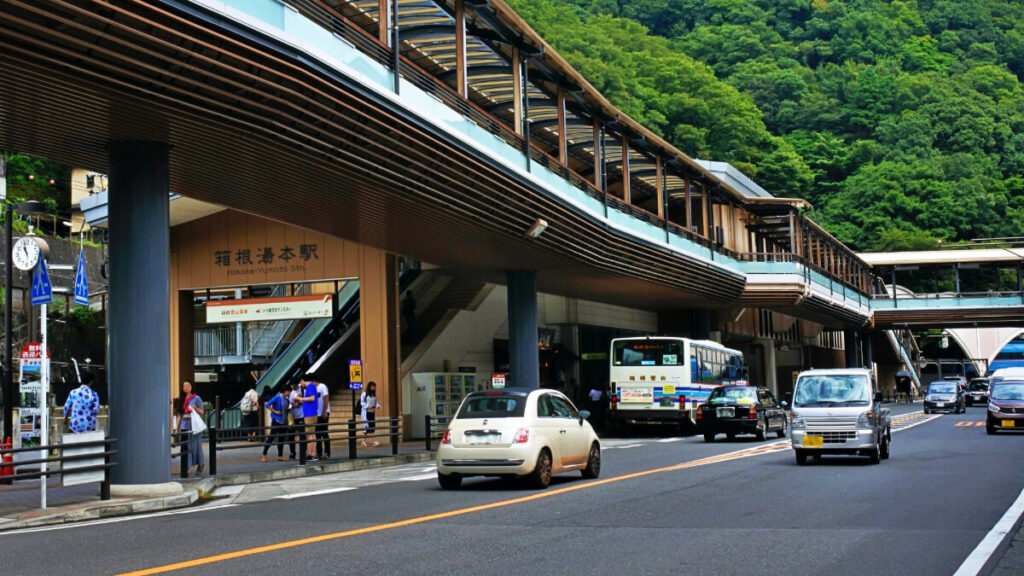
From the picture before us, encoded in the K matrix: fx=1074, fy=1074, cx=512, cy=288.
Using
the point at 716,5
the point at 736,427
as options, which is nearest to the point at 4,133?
the point at 736,427

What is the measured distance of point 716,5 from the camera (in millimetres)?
110750

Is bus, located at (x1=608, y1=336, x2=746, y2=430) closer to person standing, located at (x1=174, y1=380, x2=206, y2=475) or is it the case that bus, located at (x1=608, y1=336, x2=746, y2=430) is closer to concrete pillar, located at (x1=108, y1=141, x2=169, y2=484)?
person standing, located at (x1=174, y1=380, x2=206, y2=475)

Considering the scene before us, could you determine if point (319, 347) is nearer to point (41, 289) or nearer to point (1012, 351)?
point (41, 289)

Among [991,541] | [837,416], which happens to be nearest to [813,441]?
[837,416]

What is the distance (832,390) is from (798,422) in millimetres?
1239

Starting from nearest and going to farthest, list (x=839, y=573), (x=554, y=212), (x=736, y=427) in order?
(x=839, y=573) < (x=554, y=212) < (x=736, y=427)

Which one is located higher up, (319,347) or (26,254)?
(26,254)

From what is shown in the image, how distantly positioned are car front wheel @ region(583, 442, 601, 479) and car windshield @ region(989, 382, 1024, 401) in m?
18.4

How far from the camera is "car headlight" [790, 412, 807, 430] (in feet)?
66.2

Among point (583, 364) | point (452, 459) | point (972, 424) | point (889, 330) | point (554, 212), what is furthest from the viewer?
point (889, 330)

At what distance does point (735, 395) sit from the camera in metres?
30.4

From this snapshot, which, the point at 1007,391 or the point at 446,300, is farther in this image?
the point at 446,300

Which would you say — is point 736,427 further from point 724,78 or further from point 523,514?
point 724,78

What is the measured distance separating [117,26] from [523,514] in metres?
7.39
